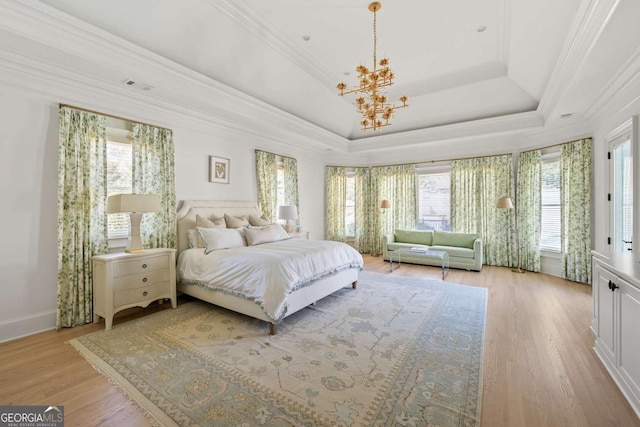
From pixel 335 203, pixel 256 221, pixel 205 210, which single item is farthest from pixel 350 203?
pixel 205 210

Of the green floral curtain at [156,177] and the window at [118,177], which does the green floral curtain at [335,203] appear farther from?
the window at [118,177]

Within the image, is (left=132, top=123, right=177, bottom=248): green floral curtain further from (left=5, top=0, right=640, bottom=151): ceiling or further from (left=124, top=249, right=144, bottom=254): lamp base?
(left=5, top=0, right=640, bottom=151): ceiling

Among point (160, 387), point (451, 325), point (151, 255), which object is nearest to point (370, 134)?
point (451, 325)

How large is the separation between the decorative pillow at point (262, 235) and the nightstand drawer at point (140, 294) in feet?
4.07

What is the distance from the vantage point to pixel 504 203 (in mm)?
5625

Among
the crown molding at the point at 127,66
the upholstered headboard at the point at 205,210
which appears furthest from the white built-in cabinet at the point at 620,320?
the upholstered headboard at the point at 205,210

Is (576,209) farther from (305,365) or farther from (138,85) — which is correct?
(138,85)

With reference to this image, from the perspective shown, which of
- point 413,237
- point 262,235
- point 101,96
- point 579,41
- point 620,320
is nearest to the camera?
point 620,320

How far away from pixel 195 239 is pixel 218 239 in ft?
1.57

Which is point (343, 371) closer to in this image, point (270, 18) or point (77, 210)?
point (77, 210)

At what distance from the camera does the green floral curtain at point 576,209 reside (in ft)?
15.6

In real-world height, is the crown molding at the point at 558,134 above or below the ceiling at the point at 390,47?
below

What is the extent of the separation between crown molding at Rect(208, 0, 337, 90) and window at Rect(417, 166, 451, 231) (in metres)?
3.57

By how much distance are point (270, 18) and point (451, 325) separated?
13.9 ft
